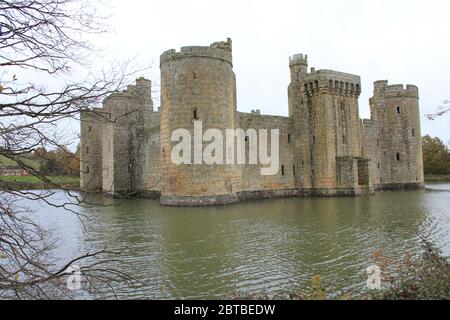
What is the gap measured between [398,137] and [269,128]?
14001mm

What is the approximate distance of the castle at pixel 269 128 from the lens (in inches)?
786

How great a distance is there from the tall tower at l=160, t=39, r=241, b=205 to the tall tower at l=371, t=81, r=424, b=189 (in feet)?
60.3

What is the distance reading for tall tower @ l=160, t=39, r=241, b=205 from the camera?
1959 cm

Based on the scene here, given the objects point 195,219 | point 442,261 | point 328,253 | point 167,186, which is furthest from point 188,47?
point 442,261

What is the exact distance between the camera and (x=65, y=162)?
4.01 m

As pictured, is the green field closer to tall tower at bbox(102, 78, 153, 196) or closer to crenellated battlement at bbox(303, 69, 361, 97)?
crenellated battlement at bbox(303, 69, 361, 97)

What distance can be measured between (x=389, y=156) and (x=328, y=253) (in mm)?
27653

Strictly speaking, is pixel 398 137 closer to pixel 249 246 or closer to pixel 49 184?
pixel 249 246

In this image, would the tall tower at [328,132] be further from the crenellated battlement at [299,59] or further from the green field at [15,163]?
the green field at [15,163]

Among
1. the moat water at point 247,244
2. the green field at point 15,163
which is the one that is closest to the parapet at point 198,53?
the moat water at point 247,244

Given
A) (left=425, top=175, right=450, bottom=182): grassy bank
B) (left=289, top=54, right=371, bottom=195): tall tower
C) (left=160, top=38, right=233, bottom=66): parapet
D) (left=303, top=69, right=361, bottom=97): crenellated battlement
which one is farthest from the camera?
(left=425, top=175, right=450, bottom=182): grassy bank

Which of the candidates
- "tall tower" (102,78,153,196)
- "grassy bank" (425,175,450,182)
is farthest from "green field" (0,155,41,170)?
"grassy bank" (425,175,450,182)

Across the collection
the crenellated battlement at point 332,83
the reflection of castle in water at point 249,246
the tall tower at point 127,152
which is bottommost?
the reflection of castle in water at point 249,246

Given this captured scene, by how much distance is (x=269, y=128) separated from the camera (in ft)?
84.6
